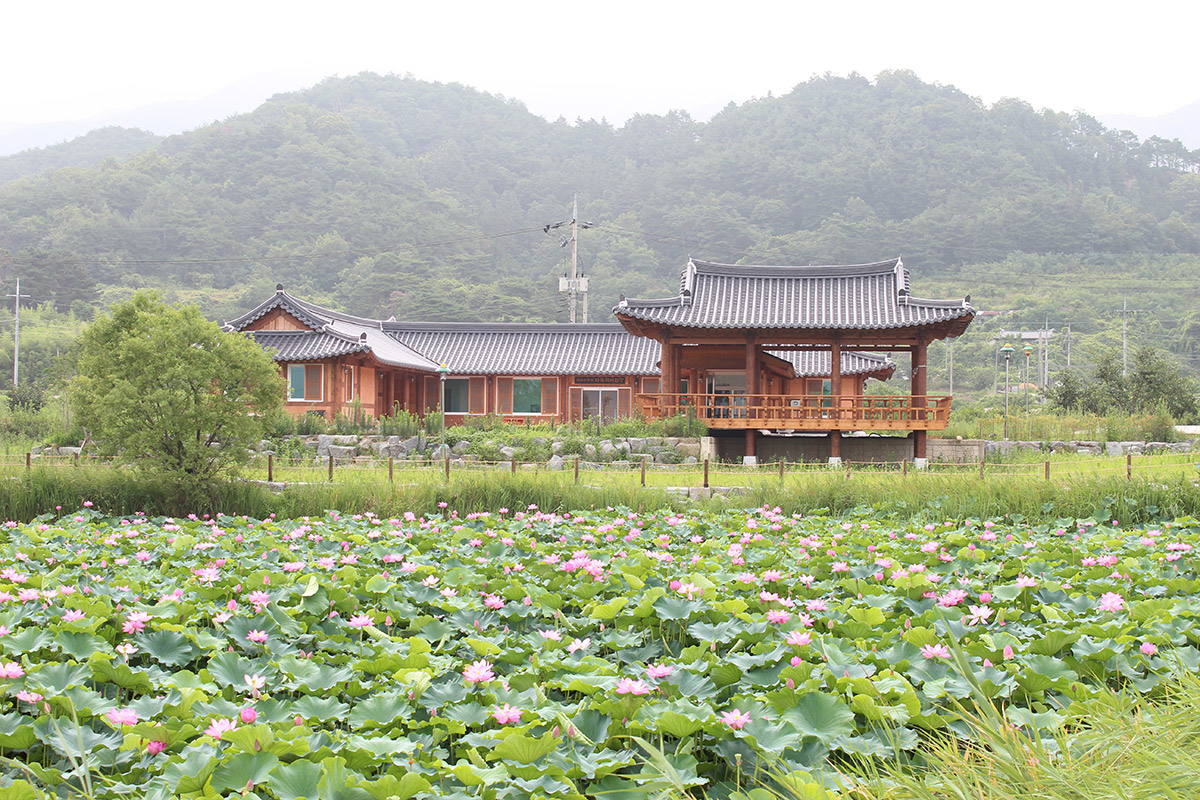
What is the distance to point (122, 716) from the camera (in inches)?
98.1

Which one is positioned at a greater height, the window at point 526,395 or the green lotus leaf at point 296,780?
the window at point 526,395

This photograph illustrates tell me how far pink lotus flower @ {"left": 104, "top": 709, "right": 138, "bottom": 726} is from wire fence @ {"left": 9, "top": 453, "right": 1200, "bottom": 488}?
668cm

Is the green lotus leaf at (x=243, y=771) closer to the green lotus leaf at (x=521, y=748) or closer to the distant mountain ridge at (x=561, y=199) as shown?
the green lotus leaf at (x=521, y=748)

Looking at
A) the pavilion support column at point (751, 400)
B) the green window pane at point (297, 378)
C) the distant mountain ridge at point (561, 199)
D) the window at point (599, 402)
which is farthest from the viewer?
the distant mountain ridge at point (561, 199)

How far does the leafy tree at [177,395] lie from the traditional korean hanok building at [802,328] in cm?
938

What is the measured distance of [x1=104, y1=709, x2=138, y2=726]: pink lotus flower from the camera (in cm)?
247

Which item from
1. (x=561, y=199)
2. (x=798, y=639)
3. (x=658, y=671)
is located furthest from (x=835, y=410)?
(x=561, y=199)

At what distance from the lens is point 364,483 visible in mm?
9188

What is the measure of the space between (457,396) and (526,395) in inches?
88.4

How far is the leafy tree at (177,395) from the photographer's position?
29.8 feet

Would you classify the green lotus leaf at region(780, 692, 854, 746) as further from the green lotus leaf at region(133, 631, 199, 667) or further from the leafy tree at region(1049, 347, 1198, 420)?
the leafy tree at region(1049, 347, 1198, 420)

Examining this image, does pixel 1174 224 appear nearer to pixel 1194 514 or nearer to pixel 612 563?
pixel 1194 514

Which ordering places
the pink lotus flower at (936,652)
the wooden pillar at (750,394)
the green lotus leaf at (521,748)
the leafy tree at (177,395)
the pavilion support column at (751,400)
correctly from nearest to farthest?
the green lotus leaf at (521,748)
the pink lotus flower at (936,652)
the leafy tree at (177,395)
the pavilion support column at (751,400)
the wooden pillar at (750,394)

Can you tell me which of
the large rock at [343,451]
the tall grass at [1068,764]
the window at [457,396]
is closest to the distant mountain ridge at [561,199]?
the window at [457,396]
